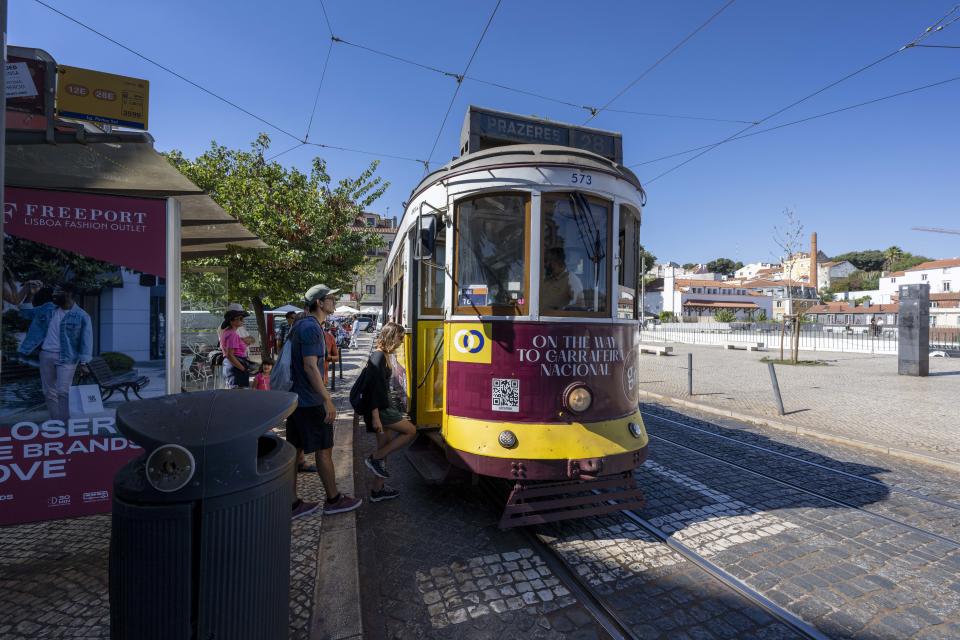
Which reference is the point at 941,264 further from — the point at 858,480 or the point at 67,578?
the point at 67,578

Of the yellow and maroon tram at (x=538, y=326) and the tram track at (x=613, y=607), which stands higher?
the yellow and maroon tram at (x=538, y=326)

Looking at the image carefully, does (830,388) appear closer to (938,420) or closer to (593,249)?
(938,420)

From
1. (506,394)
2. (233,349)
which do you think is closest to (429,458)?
(506,394)

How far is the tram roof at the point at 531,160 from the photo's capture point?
4.02 meters

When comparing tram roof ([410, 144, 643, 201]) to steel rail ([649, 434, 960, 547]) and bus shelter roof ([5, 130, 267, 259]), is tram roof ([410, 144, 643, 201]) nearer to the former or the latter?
bus shelter roof ([5, 130, 267, 259])

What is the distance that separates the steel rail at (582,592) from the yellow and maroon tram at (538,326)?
0.74 feet

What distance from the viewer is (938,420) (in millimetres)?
8492

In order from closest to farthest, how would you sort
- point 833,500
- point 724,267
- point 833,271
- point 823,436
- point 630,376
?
point 630,376 → point 833,500 → point 823,436 → point 833,271 → point 724,267

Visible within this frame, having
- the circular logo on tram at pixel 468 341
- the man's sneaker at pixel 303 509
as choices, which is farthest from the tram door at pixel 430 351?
the man's sneaker at pixel 303 509

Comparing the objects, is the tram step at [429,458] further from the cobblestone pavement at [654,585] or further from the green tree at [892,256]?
the green tree at [892,256]

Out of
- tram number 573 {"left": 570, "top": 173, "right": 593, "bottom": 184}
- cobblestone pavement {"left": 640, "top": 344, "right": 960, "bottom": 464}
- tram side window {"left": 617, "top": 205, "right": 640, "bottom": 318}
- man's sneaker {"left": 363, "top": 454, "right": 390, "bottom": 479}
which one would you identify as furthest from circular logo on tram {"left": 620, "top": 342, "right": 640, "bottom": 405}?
cobblestone pavement {"left": 640, "top": 344, "right": 960, "bottom": 464}

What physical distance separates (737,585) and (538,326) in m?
2.26

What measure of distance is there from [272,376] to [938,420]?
10.9m

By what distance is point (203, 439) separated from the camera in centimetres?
200
